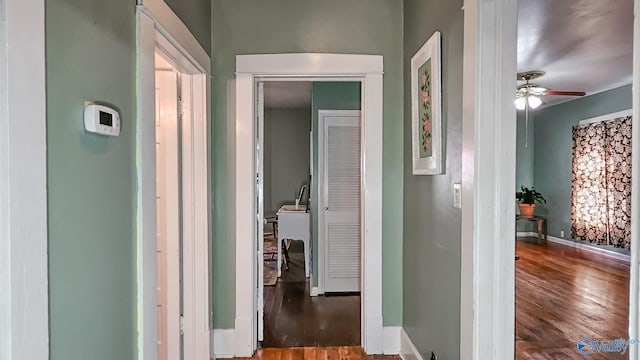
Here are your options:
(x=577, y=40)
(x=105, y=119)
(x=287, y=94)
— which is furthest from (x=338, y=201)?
(x=105, y=119)

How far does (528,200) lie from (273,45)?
6493 mm

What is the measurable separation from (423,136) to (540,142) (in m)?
6.81

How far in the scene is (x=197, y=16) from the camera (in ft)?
8.04

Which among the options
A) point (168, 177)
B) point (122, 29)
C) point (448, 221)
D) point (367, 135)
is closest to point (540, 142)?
point (367, 135)

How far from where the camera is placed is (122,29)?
1.47m

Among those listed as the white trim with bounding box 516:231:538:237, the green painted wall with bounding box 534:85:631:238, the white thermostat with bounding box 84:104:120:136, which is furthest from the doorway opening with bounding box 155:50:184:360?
the white trim with bounding box 516:231:538:237

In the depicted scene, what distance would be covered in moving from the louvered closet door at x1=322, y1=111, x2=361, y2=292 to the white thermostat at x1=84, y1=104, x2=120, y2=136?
3075 millimetres

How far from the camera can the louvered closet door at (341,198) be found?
14.3 ft

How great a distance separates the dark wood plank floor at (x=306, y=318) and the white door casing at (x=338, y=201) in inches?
12.5

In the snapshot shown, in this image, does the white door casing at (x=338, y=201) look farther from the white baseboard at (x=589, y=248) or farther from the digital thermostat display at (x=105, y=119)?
the white baseboard at (x=589, y=248)

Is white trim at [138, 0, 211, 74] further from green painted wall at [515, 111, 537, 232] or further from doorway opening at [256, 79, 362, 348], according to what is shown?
green painted wall at [515, 111, 537, 232]

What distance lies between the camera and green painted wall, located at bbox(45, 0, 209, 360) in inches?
42.1

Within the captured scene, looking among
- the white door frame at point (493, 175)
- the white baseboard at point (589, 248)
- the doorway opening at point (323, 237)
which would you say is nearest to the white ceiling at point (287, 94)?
the doorway opening at point (323, 237)

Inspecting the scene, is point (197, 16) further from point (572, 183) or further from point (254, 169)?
point (572, 183)
